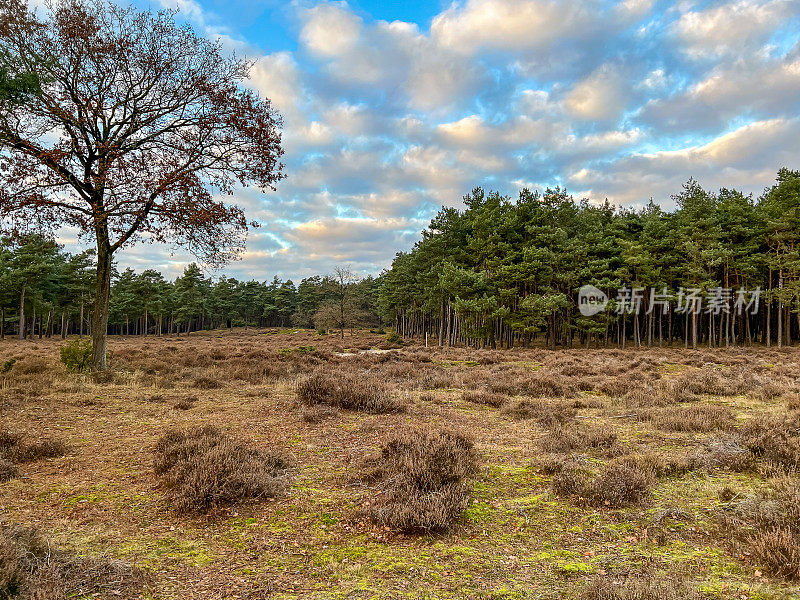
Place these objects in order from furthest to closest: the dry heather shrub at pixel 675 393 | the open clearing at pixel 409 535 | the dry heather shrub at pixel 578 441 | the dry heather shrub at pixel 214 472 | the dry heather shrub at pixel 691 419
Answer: the dry heather shrub at pixel 675 393 → the dry heather shrub at pixel 691 419 → the dry heather shrub at pixel 578 441 → the dry heather shrub at pixel 214 472 → the open clearing at pixel 409 535

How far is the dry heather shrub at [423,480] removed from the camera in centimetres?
395

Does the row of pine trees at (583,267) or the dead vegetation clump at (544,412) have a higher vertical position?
the row of pine trees at (583,267)

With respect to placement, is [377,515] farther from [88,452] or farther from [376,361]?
[376,361]

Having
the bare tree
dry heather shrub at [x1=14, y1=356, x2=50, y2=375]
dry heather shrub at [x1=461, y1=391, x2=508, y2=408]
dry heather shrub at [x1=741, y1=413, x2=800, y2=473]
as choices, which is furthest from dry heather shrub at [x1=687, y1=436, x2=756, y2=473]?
the bare tree

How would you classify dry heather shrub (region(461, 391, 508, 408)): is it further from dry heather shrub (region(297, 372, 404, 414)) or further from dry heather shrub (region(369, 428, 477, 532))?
dry heather shrub (region(369, 428, 477, 532))

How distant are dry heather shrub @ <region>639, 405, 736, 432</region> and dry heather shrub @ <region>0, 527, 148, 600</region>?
9.00m

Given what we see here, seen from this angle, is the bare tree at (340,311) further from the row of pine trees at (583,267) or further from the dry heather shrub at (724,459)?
the dry heather shrub at (724,459)

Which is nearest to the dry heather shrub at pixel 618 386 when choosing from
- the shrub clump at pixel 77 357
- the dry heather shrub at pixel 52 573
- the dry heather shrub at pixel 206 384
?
the dry heather shrub at pixel 206 384

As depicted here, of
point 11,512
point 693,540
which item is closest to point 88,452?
point 11,512

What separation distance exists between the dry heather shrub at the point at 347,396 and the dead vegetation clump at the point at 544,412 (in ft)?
9.09

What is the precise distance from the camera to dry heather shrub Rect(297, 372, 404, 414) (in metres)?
9.22

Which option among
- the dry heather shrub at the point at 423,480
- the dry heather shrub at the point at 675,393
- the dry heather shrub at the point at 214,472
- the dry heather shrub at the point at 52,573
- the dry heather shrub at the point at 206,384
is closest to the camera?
the dry heather shrub at the point at 52,573

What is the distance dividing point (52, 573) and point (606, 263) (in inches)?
1564

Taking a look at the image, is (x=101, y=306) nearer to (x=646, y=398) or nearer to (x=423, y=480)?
(x=423, y=480)
